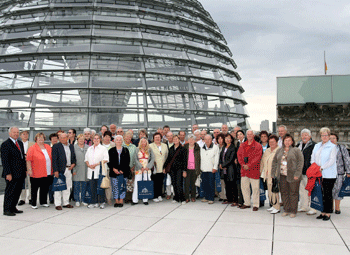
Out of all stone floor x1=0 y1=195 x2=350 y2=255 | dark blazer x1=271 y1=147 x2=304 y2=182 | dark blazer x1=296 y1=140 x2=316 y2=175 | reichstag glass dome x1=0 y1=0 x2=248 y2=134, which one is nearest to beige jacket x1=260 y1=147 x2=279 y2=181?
dark blazer x1=271 y1=147 x2=304 y2=182

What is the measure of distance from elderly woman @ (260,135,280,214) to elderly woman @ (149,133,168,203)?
270 centimetres

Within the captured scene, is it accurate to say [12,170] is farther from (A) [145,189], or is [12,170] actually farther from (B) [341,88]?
(B) [341,88]

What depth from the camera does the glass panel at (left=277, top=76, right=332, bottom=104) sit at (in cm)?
1518

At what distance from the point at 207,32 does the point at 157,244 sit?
14.7 m

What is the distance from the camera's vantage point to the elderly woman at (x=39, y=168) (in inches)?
299

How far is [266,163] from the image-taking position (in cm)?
739

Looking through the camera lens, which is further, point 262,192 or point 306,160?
point 262,192

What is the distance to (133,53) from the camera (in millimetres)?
13820

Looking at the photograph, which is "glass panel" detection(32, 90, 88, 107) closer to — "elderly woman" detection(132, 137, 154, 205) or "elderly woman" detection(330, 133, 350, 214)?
"elderly woman" detection(132, 137, 154, 205)

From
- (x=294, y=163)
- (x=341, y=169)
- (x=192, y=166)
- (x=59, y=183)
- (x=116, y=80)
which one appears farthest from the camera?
(x=116, y=80)

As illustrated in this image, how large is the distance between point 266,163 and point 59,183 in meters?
5.10

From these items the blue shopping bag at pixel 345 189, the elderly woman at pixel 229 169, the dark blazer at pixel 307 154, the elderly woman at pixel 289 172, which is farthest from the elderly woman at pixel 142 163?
the blue shopping bag at pixel 345 189

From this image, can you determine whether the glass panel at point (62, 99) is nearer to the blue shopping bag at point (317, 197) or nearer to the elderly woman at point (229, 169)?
the elderly woman at point (229, 169)

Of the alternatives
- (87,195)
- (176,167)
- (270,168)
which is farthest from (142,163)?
(270,168)
